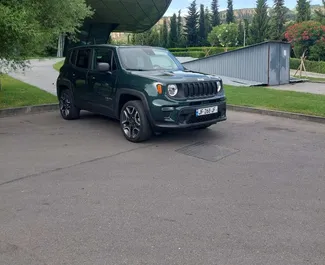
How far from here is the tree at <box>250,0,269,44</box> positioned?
62.5m

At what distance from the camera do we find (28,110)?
959 centimetres

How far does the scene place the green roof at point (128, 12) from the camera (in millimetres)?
37688

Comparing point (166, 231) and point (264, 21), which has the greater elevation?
point (264, 21)

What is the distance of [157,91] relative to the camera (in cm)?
607

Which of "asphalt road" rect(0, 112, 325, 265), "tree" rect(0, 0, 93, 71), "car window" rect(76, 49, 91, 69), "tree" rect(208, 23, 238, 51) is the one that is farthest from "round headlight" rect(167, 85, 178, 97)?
"tree" rect(208, 23, 238, 51)

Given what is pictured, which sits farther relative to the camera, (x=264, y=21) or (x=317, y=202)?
(x=264, y=21)

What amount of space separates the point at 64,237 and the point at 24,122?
5912 mm

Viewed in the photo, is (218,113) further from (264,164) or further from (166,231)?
(166,231)

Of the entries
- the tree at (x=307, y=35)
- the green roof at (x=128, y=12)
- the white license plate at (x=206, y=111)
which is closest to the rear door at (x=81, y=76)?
the white license plate at (x=206, y=111)

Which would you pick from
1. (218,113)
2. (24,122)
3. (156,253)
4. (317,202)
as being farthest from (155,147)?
(24,122)

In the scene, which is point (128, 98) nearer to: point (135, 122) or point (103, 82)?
point (135, 122)

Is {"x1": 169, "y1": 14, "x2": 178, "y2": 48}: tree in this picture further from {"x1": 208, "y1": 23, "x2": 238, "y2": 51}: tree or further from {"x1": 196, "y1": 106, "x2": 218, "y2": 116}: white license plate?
{"x1": 196, "y1": 106, "x2": 218, "y2": 116}: white license plate

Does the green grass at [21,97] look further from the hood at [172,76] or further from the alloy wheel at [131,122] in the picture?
the hood at [172,76]

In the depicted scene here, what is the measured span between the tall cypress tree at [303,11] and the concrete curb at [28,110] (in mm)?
54512
